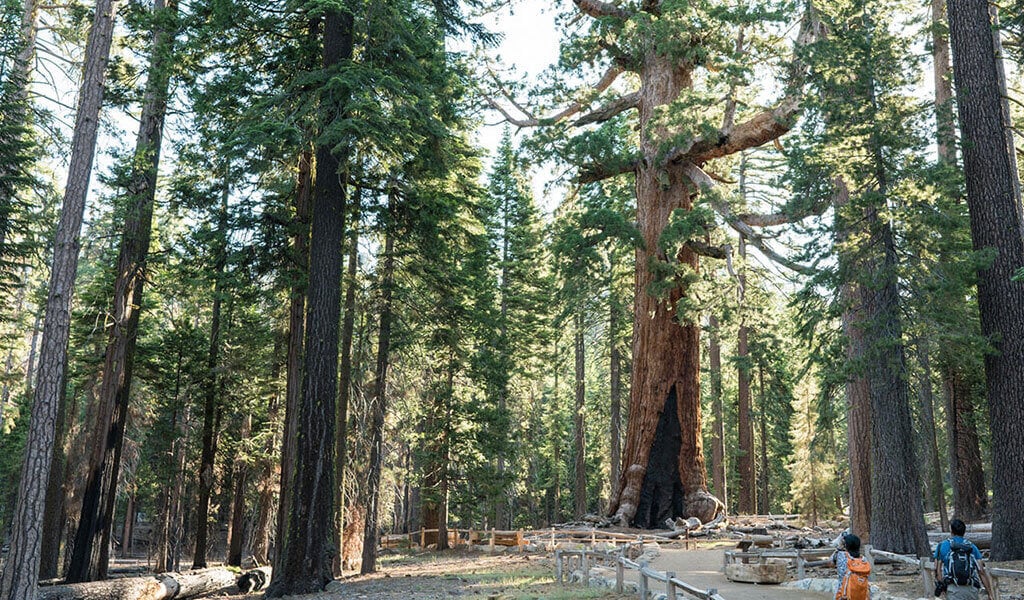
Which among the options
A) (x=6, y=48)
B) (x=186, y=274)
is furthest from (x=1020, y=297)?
(x=6, y=48)

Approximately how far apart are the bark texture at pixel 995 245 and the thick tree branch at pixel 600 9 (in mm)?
10326

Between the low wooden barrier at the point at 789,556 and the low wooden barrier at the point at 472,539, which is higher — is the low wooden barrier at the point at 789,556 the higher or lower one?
the higher one

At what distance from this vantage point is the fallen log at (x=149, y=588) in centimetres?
1340

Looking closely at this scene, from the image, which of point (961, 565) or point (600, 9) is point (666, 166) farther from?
point (961, 565)

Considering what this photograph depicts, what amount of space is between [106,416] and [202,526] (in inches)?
297

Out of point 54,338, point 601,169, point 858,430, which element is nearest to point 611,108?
point 601,169

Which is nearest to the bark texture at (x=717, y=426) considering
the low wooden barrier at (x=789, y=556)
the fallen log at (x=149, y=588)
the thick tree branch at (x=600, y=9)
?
the thick tree branch at (x=600, y=9)

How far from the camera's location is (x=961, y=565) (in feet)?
24.4

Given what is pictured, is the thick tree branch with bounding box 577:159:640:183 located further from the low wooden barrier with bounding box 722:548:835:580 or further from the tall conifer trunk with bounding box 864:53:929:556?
the low wooden barrier with bounding box 722:548:835:580

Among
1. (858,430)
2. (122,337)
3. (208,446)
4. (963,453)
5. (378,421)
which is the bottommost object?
(208,446)

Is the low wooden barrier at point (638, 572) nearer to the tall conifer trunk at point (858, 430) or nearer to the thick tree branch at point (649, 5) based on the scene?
the tall conifer trunk at point (858, 430)

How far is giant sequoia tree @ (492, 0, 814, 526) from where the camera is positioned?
18719 millimetres

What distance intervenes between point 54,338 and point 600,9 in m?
18.6

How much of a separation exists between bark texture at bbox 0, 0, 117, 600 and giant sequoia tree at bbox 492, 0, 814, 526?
12.0 metres
